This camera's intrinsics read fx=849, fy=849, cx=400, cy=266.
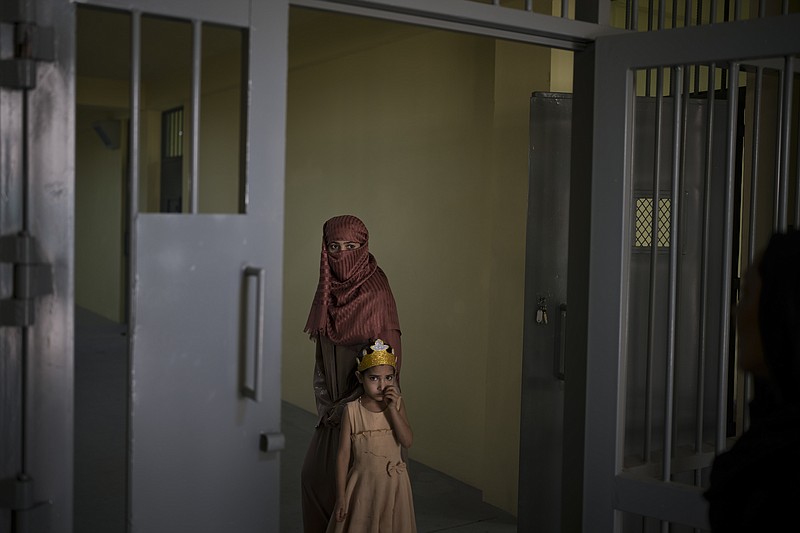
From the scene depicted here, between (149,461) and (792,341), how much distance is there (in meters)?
1.48

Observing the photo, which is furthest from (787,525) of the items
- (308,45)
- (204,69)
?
(204,69)

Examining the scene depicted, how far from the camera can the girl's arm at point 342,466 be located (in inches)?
120

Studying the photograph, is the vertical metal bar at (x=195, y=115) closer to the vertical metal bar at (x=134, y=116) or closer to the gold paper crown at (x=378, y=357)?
the vertical metal bar at (x=134, y=116)

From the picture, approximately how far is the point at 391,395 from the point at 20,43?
5.71 ft

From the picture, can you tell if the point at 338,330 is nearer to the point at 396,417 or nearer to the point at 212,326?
the point at 396,417

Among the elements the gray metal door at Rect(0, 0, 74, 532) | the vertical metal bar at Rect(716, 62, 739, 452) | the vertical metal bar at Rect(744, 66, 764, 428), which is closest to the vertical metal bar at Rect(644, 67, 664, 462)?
the vertical metal bar at Rect(716, 62, 739, 452)

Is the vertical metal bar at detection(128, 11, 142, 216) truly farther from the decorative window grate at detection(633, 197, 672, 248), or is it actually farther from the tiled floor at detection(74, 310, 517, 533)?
the decorative window grate at detection(633, 197, 672, 248)

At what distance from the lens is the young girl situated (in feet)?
10.0

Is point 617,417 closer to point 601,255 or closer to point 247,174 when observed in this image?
point 601,255

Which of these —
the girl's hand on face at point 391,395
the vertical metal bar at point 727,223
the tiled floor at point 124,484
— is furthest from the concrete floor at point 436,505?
the vertical metal bar at point 727,223

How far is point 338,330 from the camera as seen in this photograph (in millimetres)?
3287

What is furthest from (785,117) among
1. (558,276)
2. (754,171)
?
(558,276)

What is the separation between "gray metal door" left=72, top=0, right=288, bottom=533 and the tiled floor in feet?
2.93

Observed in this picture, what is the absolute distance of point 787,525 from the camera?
139 centimetres
